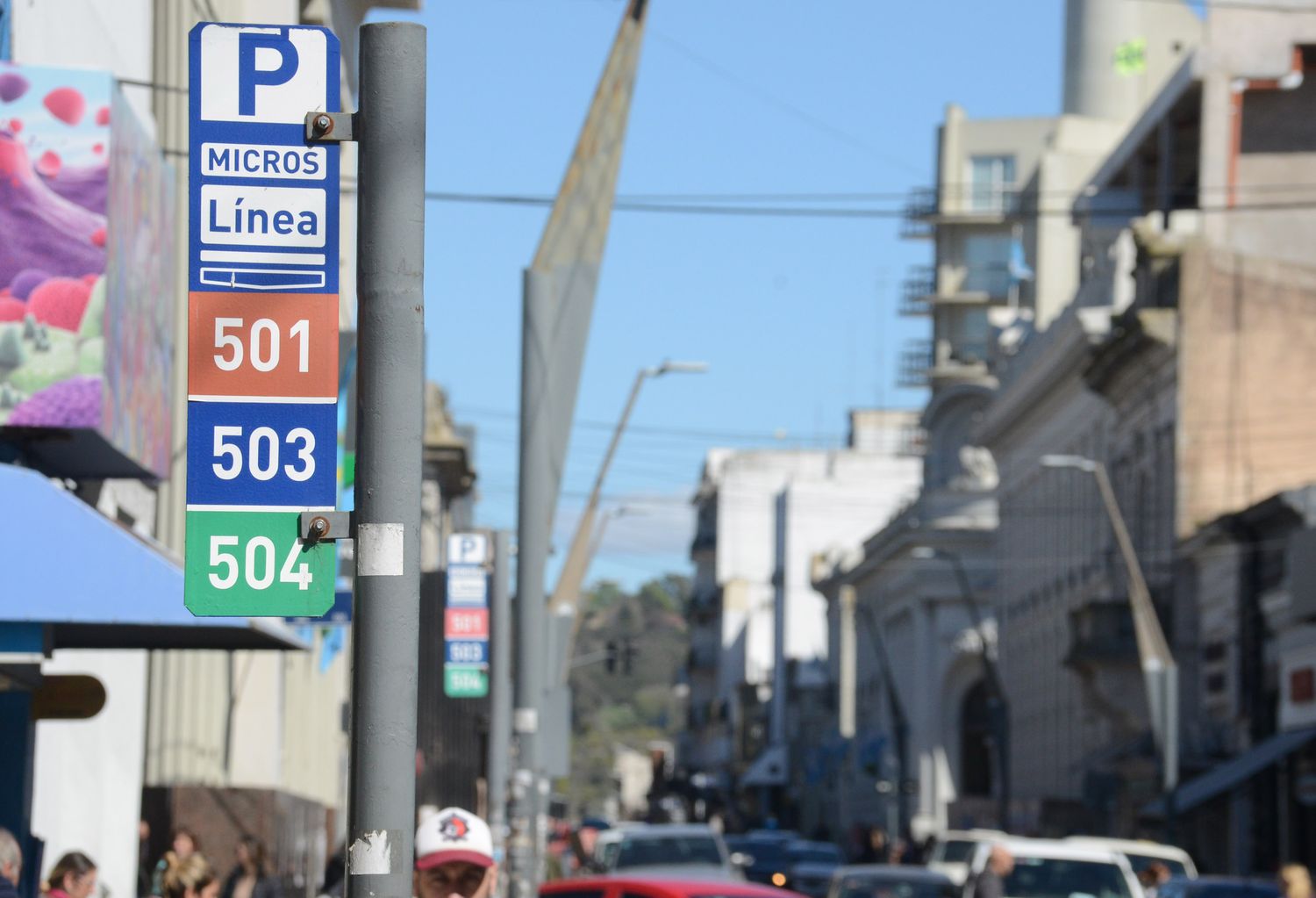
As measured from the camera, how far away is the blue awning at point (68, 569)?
1091 centimetres

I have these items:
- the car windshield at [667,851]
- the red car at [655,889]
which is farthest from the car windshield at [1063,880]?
the car windshield at [667,851]

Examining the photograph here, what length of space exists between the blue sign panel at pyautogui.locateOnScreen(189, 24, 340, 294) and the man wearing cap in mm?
2354

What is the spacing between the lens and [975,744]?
85062 millimetres

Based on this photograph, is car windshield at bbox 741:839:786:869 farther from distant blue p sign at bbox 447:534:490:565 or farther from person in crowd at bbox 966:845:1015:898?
person in crowd at bbox 966:845:1015:898

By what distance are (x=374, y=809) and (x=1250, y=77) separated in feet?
165

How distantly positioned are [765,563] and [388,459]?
13668 centimetres

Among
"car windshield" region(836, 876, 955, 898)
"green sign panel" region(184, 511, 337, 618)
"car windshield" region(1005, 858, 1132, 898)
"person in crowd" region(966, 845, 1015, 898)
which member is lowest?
"car windshield" region(836, 876, 955, 898)

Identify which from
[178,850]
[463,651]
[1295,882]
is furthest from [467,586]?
[1295,882]

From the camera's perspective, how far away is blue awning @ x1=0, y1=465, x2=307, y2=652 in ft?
35.8

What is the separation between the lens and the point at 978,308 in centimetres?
10238

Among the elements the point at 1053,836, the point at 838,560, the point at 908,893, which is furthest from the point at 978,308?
the point at 908,893

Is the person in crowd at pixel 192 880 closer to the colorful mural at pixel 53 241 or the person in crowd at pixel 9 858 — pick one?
the person in crowd at pixel 9 858

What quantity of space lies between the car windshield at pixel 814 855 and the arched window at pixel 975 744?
116ft

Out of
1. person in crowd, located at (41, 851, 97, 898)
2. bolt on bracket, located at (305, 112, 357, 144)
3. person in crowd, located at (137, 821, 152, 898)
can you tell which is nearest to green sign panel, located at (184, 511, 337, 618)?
bolt on bracket, located at (305, 112, 357, 144)
